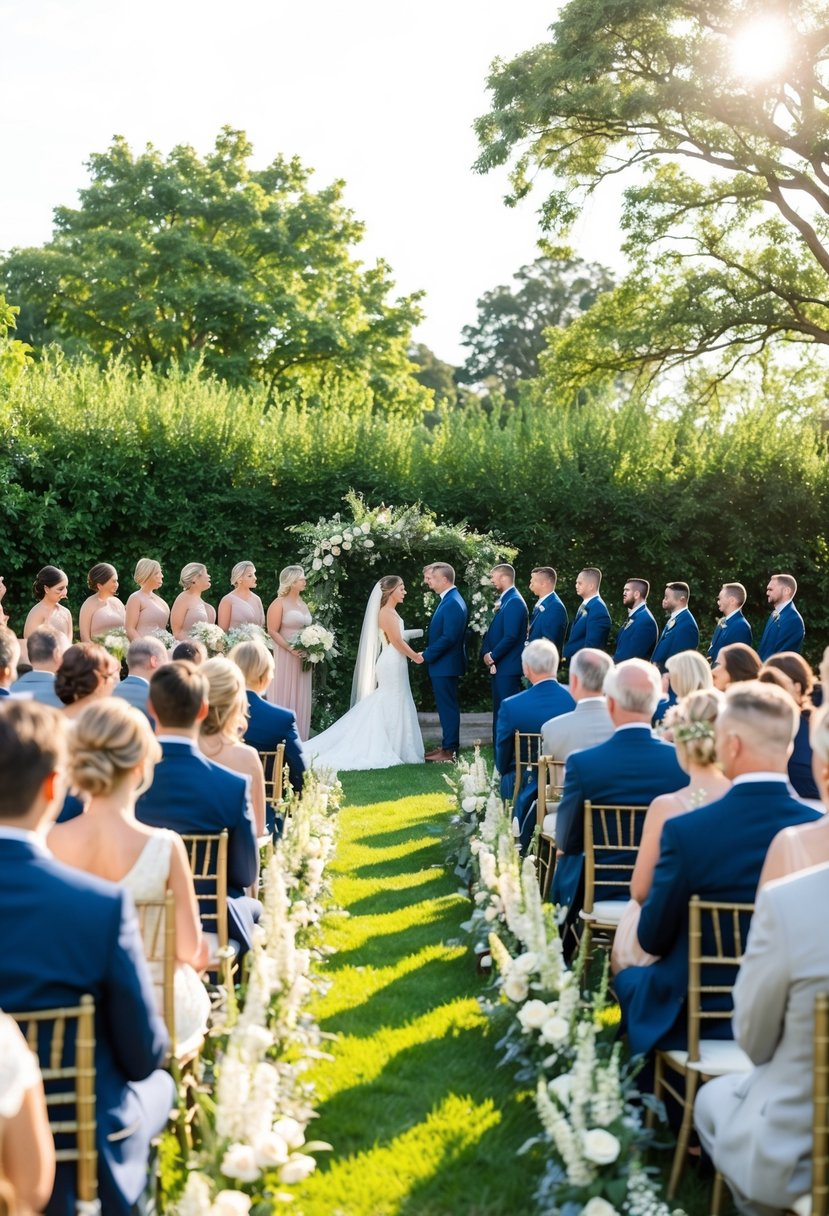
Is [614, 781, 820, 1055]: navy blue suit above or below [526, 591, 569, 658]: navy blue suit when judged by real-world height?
below

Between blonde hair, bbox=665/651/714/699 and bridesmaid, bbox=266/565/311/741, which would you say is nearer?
blonde hair, bbox=665/651/714/699

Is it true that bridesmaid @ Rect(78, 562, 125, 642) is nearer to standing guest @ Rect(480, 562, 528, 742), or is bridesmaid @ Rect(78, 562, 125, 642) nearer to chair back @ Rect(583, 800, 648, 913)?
standing guest @ Rect(480, 562, 528, 742)

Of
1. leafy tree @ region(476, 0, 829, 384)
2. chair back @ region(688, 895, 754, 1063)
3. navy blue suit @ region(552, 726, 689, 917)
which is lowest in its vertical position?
chair back @ region(688, 895, 754, 1063)

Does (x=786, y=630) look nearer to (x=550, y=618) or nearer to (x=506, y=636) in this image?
(x=550, y=618)

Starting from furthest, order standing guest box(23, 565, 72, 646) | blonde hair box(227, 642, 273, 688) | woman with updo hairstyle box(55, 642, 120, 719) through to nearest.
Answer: standing guest box(23, 565, 72, 646) < blonde hair box(227, 642, 273, 688) < woman with updo hairstyle box(55, 642, 120, 719)

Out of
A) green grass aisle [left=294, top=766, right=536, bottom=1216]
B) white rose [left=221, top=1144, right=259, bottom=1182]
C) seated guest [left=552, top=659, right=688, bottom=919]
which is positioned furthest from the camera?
seated guest [left=552, top=659, right=688, bottom=919]

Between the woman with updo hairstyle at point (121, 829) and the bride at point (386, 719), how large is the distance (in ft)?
34.4

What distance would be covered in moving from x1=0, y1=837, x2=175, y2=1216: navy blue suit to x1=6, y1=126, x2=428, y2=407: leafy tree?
2797 centimetres

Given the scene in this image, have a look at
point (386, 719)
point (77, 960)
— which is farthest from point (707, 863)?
point (386, 719)

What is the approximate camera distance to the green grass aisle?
4.00m

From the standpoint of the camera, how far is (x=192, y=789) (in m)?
4.67

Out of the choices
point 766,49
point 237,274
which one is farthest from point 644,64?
point 237,274

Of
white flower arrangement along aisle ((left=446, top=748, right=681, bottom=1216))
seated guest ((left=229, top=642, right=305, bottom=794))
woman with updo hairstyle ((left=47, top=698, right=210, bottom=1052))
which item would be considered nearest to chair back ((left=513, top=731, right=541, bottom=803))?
seated guest ((left=229, top=642, right=305, bottom=794))

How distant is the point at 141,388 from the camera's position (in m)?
17.7
